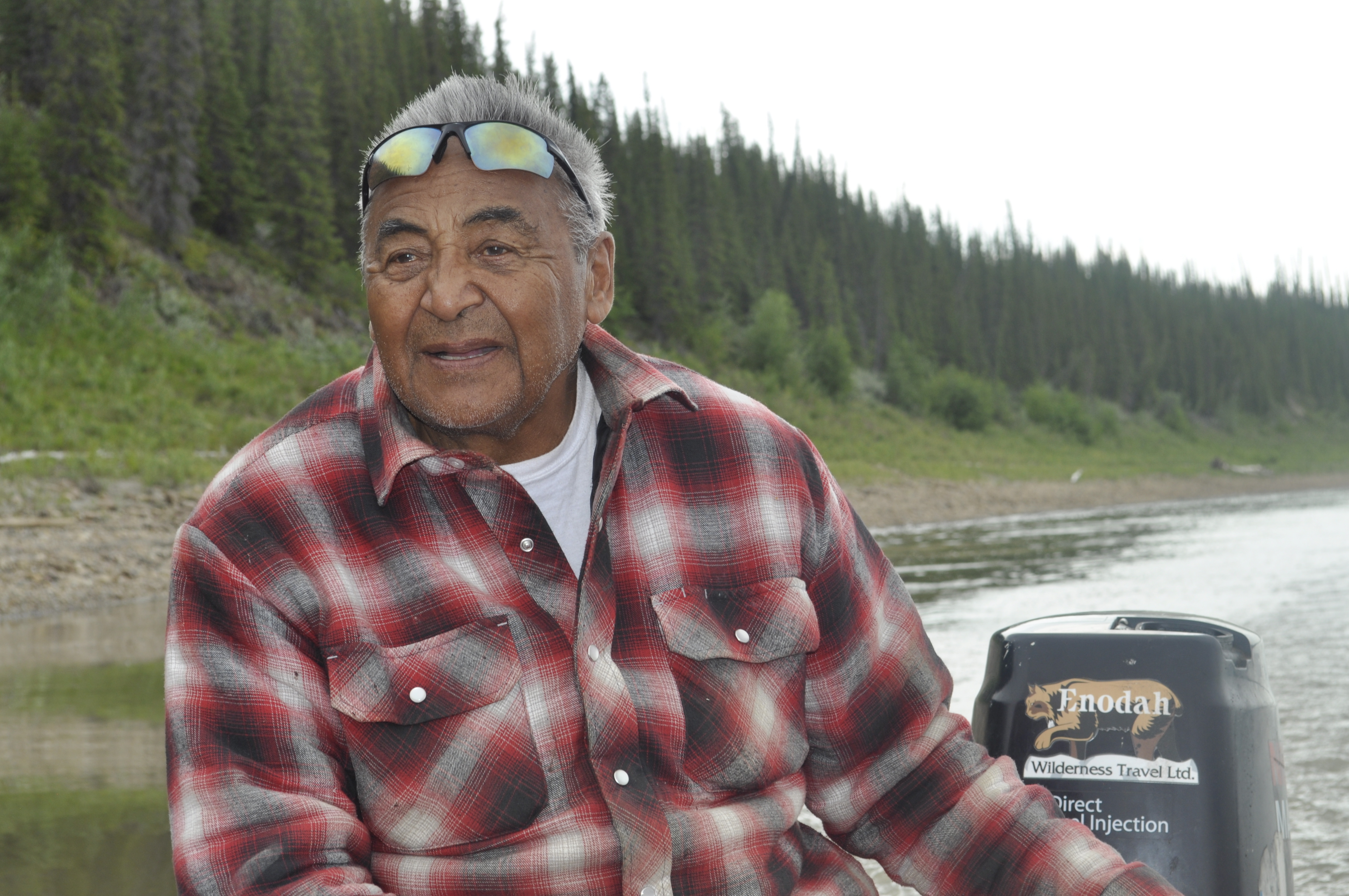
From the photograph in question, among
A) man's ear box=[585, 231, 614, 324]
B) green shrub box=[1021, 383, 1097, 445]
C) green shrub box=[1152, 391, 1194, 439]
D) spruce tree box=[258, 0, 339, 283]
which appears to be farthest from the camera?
green shrub box=[1152, 391, 1194, 439]

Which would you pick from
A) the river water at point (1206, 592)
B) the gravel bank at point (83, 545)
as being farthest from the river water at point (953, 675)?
the gravel bank at point (83, 545)

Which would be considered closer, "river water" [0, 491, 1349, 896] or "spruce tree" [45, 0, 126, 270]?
"river water" [0, 491, 1349, 896]

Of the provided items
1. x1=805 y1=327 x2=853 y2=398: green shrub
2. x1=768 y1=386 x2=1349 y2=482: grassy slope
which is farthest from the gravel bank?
x1=805 y1=327 x2=853 y2=398: green shrub

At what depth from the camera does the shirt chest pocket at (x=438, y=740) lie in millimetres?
1661

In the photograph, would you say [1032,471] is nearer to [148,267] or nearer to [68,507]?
[148,267]

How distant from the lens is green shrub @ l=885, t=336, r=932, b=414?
5847 cm

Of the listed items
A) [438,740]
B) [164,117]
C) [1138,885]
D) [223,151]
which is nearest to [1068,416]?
[223,151]

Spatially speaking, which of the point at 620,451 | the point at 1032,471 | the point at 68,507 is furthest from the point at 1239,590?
the point at 1032,471

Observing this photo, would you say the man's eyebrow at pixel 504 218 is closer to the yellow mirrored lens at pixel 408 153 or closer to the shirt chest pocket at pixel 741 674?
the yellow mirrored lens at pixel 408 153

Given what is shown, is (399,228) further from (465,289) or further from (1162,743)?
(1162,743)

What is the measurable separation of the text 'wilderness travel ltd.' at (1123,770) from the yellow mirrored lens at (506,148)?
4.81ft

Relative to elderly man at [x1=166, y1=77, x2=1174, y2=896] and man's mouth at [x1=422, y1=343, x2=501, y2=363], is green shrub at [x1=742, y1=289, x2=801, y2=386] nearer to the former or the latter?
elderly man at [x1=166, y1=77, x2=1174, y2=896]

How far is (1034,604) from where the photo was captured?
Answer: 12.7m

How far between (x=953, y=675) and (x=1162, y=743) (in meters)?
6.43
